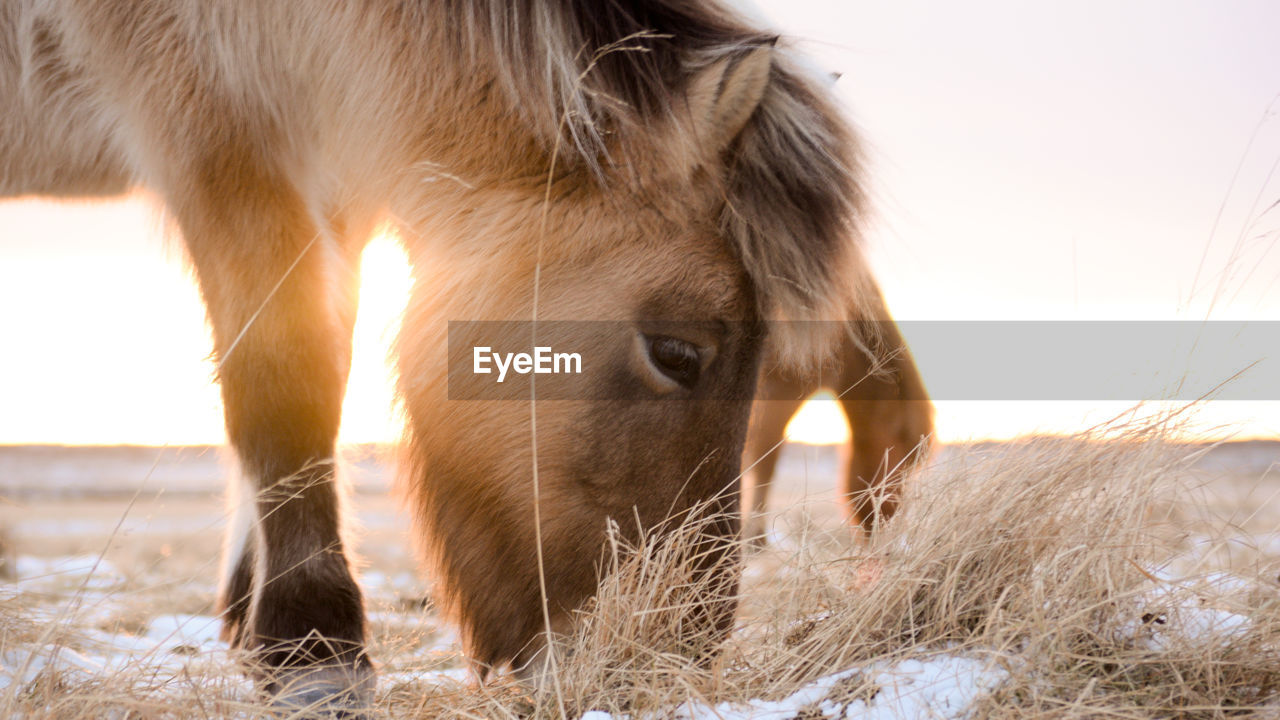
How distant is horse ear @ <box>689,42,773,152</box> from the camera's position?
6.31ft

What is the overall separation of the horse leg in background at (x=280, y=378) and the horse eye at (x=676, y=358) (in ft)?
3.17

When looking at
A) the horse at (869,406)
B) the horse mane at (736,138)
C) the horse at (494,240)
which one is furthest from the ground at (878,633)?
the horse at (869,406)

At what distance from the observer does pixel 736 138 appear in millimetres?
2064

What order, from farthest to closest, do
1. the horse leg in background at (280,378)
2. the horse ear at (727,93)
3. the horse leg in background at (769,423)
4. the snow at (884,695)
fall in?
the horse leg in background at (769,423)
the horse leg in background at (280,378)
the horse ear at (727,93)
the snow at (884,695)

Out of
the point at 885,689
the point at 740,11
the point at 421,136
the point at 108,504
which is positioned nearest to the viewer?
the point at 885,689

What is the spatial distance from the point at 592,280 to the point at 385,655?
1346 millimetres

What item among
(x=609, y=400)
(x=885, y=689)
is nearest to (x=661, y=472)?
(x=609, y=400)

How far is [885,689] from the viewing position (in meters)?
1.56

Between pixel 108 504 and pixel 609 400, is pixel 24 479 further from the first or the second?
pixel 609 400

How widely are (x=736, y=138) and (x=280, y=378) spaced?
1434 millimetres

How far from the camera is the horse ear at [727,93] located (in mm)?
1924

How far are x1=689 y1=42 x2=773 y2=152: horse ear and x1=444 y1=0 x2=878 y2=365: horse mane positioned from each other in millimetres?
46

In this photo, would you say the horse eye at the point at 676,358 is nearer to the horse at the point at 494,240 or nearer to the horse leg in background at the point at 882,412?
the horse at the point at 494,240

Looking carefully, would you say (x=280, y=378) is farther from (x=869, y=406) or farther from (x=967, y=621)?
(x=869, y=406)
